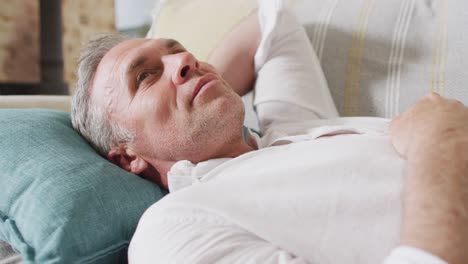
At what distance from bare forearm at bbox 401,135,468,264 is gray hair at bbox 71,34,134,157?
0.59 m

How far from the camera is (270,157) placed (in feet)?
2.69

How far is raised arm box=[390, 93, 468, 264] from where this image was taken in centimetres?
52

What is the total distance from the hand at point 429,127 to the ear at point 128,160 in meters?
0.50

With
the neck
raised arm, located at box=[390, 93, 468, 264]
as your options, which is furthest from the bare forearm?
the neck

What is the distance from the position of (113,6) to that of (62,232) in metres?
2.73

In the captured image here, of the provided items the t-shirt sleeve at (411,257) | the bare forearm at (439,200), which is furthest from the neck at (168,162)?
the t-shirt sleeve at (411,257)

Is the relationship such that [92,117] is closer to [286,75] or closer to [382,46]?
[286,75]

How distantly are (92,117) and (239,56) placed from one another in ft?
1.34

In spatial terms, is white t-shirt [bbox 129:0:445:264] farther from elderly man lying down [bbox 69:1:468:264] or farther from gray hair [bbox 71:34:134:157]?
gray hair [bbox 71:34:134:157]

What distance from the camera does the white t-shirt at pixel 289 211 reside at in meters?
0.64

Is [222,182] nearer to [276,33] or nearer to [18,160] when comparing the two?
[18,160]

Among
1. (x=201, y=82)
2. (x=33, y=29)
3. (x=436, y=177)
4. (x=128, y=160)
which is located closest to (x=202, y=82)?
(x=201, y=82)

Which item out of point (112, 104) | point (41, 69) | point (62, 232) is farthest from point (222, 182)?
point (41, 69)

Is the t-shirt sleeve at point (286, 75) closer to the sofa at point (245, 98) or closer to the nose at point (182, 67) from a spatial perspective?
the sofa at point (245, 98)
